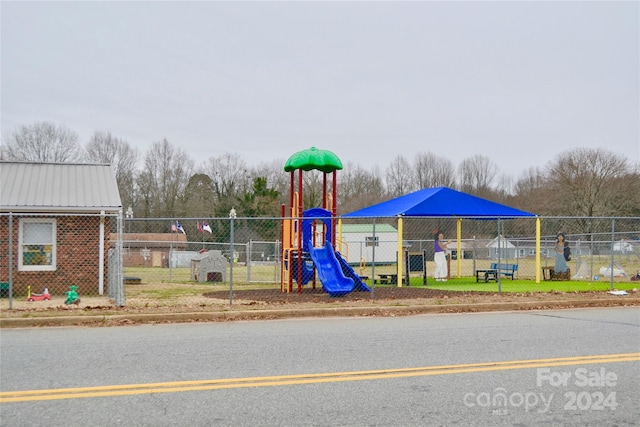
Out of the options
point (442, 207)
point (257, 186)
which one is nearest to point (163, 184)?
point (257, 186)

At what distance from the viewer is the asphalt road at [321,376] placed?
512 centimetres

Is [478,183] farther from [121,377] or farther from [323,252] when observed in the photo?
[121,377]

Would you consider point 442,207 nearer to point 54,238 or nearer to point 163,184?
point 54,238

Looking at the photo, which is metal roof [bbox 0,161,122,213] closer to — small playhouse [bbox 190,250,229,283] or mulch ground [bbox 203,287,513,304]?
mulch ground [bbox 203,287,513,304]

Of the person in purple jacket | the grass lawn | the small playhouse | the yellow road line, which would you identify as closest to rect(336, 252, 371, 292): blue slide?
the grass lawn

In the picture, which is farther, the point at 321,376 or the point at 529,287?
the point at 529,287

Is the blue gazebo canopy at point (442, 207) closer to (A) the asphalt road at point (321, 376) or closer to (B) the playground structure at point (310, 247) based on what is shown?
(B) the playground structure at point (310, 247)

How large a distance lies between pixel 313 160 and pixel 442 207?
490 cm

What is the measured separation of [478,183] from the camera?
283 ft

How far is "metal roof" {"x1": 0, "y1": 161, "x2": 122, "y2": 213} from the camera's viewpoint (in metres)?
16.7

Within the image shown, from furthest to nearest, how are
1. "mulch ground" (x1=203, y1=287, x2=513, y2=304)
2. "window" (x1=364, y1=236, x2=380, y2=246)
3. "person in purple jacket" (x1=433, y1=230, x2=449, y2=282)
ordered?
1. "person in purple jacket" (x1=433, y1=230, x2=449, y2=282)
2. "mulch ground" (x1=203, y1=287, x2=513, y2=304)
3. "window" (x1=364, y1=236, x2=380, y2=246)

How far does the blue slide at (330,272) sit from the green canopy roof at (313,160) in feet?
7.68

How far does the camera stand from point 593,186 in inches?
2076

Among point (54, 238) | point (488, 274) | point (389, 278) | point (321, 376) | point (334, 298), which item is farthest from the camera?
point (488, 274)
